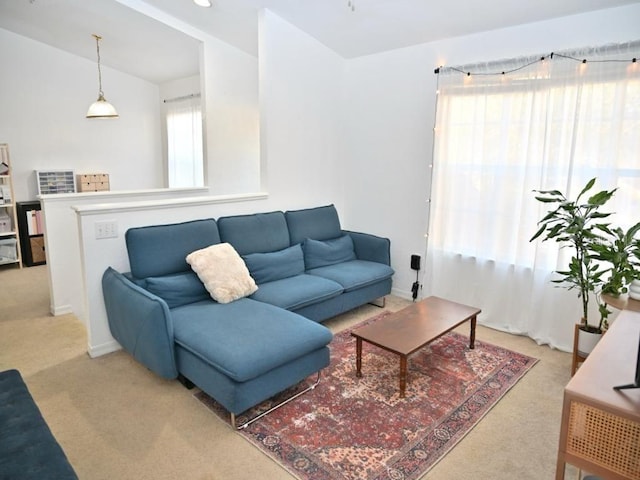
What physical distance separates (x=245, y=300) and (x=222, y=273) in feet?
0.85

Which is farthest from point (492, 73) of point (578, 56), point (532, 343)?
point (532, 343)

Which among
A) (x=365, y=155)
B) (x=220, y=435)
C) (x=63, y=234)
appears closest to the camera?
(x=220, y=435)

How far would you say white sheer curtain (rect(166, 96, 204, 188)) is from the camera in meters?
5.94

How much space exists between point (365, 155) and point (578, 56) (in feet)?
6.97

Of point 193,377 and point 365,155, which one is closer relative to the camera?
point 193,377

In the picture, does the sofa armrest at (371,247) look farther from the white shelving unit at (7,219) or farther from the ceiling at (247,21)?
the white shelving unit at (7,219)

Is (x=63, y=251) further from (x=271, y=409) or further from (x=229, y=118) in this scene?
(x=271, y=409)

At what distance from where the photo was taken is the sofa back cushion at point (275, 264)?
3.43 meters

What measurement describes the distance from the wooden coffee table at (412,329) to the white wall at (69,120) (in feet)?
17.0

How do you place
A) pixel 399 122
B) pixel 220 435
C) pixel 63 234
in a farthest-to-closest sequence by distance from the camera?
pixel 399 122, pixel 63 234, pixel 220 435

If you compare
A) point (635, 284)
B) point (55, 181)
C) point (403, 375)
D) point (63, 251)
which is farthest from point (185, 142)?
point (635, 284)

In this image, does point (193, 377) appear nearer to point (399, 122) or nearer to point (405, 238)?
point (405, 238)

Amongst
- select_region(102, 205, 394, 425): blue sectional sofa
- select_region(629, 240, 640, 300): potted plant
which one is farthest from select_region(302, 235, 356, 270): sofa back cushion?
select_region(629, 240, 640, 300): potted plant

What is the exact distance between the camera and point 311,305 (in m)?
3.36
